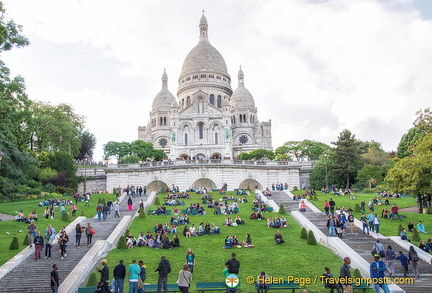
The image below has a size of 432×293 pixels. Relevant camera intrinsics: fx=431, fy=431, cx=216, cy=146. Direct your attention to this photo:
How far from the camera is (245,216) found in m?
27.7

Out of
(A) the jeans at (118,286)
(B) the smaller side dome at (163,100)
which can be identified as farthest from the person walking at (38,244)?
(B) the smaller side dome at (163,100)

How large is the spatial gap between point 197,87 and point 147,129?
46.3 ft

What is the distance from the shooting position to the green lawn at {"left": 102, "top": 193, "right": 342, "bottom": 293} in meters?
16.5

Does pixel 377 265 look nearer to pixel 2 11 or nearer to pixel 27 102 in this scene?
pixel 2 11

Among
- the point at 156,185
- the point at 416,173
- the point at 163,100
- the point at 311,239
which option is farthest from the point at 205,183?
the point at 163,100

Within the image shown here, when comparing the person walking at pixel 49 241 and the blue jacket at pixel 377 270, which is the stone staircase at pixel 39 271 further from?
the blue jacket at pixel 377 270

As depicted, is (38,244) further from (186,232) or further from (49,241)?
(186,232)

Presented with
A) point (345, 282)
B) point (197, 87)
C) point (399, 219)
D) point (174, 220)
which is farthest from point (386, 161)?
point (197, 87)

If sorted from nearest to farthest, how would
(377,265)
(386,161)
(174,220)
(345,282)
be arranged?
(345,282) → (377,265) → (174,220) → (386,161)

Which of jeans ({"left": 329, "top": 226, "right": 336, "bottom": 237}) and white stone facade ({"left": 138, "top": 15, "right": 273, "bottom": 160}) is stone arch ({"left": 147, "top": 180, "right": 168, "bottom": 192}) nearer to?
jeans ({"left": 329, "top": 226, "right": 336, "bottom": 237})

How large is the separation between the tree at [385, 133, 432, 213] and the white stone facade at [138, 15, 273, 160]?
158 ft

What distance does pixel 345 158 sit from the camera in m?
45.8

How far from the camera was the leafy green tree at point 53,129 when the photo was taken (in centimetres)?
5419

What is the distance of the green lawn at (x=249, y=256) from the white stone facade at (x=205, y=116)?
172 feet
